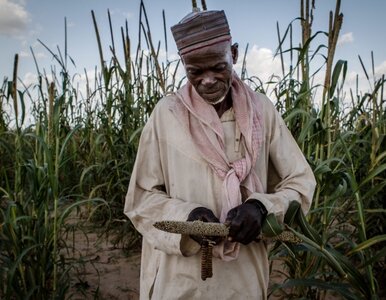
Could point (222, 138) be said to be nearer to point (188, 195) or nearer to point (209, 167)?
point (209, 167)

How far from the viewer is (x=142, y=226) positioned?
1.26 metres

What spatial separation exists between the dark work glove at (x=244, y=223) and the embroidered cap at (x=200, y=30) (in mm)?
496

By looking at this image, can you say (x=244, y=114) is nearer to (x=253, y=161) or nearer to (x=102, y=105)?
(x=253, y=161)

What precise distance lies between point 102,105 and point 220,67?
2.01 metres

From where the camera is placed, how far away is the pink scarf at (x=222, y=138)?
3.78ft

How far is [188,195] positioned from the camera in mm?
1250

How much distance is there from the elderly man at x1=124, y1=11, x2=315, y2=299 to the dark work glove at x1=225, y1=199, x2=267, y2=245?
0.09 meters

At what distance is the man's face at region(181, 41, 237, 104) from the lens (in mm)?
1194

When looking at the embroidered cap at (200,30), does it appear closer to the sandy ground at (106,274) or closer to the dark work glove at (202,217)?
the dark work glove at (202,217)

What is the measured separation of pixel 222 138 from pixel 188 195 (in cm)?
21

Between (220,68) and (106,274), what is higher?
(220,68)

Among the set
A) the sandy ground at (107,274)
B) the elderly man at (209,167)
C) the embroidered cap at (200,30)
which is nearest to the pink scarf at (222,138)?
the elderly man at (209,167)

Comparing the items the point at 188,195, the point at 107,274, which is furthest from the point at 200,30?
the point at 107,274

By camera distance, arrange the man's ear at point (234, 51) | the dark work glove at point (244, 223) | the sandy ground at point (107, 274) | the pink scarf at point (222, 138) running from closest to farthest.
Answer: the dark work glove at point (244, 223)
the pink scarf at point (222, 138)
the man's ear at point (234, 51)
the sandy ground at point (107, 274)
